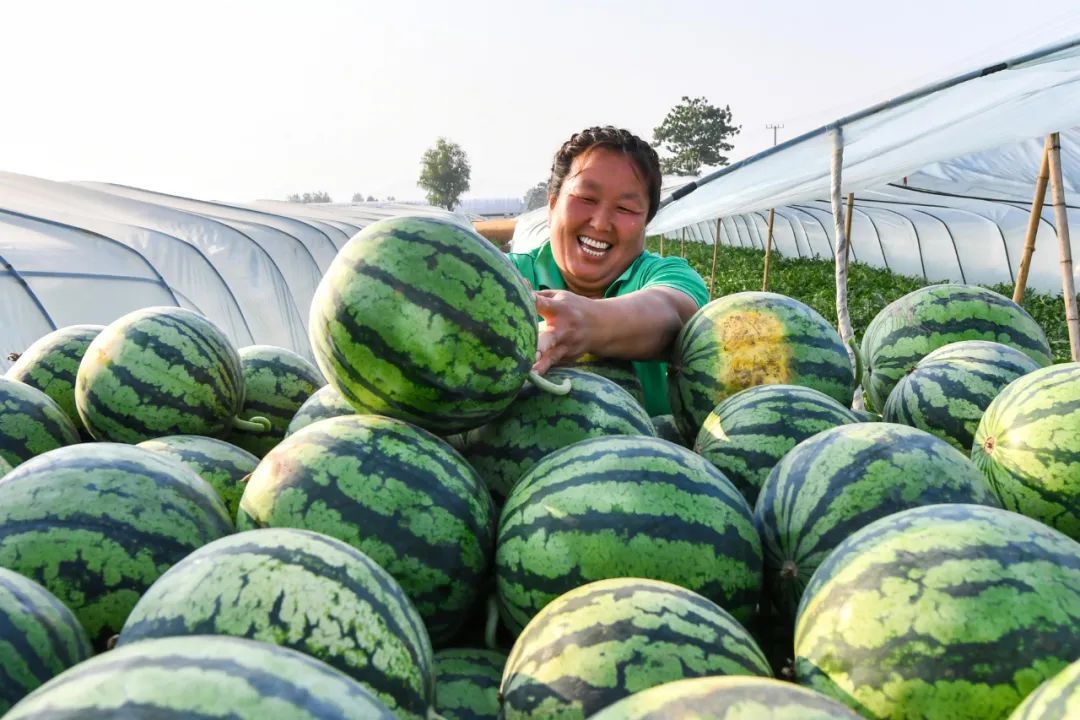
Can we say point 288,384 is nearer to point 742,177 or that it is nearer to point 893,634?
point 893,634

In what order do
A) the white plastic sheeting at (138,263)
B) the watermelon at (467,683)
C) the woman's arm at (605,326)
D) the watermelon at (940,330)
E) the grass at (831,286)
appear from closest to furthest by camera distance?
the watermelon at (467,683) → the woman's arm at (605,326) → the watermelon at (940,330) → the white plastic sheeting at (138,263) → the grass at (831,286)

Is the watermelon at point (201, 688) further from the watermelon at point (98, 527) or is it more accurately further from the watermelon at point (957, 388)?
the watermelon at point (957, 388)

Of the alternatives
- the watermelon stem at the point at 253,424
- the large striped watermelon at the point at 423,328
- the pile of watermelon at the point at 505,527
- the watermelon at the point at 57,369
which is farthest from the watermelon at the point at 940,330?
the watermelon at the point at 57,369

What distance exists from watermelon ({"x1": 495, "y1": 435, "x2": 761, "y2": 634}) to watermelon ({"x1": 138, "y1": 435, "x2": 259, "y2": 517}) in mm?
718

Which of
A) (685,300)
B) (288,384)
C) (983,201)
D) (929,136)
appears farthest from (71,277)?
(983,201)

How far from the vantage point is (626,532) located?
150 centimetres

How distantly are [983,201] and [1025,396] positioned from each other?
1855 cm

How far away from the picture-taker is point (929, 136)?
621cm

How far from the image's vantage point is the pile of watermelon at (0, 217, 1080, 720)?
43.1 inches

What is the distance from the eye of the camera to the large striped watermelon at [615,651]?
3.78ft

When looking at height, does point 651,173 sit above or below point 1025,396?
above

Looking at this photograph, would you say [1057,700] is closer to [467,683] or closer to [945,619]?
[945,619]

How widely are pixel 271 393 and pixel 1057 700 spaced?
227 centimetres

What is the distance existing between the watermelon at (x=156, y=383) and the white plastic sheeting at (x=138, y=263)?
3.85 metres
